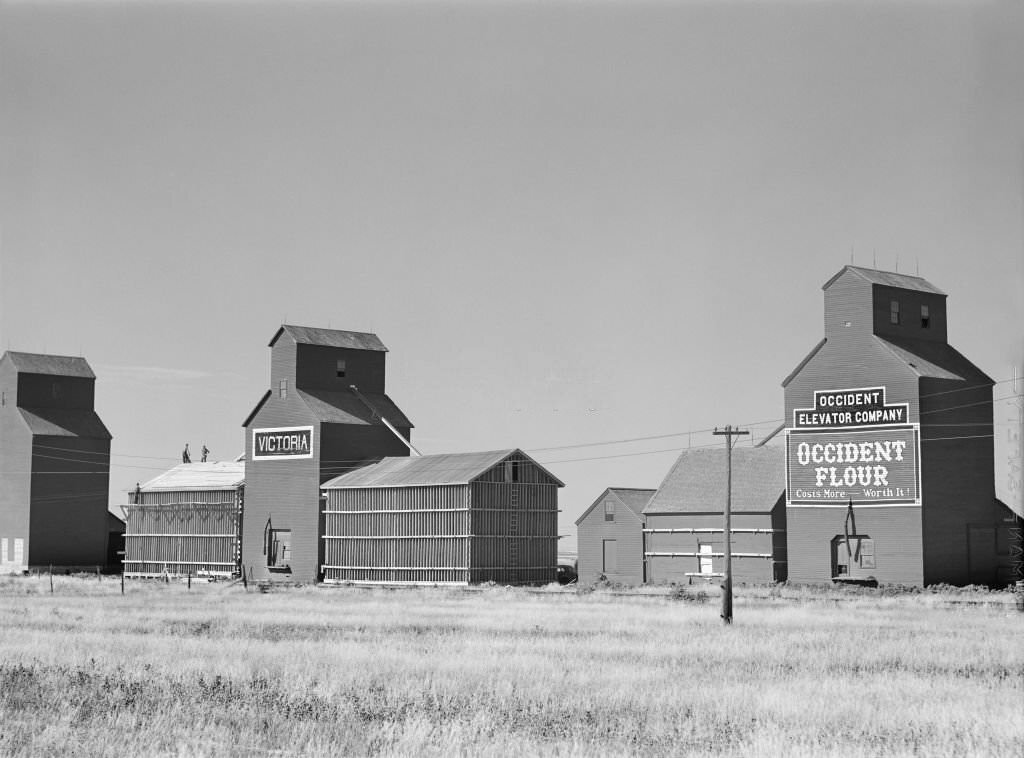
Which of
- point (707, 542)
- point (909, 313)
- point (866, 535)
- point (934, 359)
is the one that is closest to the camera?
point (866, 535)

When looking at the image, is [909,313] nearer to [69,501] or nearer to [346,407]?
[346,407]

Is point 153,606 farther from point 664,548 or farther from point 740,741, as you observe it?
point 740,741

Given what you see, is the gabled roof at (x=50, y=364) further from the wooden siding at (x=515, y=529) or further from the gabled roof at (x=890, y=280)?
the gabled roof at (x=890, y=280)

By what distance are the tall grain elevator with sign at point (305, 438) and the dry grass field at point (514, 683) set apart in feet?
96.5

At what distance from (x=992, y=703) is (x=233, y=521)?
63.1 m

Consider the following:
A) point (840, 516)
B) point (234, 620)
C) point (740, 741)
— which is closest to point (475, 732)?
point (740, 741)

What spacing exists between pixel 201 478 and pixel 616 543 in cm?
2884

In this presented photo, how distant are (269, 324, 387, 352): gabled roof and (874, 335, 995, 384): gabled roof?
32.0 meters

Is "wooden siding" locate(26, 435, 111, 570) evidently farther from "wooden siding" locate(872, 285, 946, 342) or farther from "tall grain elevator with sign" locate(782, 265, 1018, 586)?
"wooden siding" locate(872, 285, 946, 342)

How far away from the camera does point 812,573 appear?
61.7m

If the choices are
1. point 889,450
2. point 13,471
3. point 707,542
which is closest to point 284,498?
point 13,471

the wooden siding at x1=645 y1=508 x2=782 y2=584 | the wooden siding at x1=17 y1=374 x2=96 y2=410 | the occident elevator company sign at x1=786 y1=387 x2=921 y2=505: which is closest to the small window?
the wooden siding at x1=645 y1=508 x2=782 y2=584

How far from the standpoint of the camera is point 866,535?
2366 inches

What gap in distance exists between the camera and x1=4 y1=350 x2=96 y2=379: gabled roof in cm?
9031
